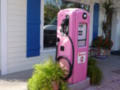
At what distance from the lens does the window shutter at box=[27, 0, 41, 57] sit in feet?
20.4

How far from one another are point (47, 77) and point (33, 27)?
2674mm

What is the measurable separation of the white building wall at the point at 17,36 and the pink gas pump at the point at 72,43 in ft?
5.61

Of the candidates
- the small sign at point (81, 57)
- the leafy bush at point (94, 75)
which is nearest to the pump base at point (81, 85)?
the leafy bush at point (94, 75)

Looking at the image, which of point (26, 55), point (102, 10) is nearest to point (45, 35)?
point (26, 55)

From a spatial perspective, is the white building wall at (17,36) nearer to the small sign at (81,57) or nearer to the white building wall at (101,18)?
the small sign at (81,57)

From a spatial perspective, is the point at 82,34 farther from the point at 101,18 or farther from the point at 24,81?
the point at 101,18

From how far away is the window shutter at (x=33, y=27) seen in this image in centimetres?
623

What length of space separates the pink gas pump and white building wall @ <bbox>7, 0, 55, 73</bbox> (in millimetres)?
1711

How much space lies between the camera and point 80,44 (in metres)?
4.79

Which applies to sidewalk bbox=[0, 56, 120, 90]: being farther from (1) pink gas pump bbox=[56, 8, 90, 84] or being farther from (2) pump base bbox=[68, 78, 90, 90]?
(1) pink gas pump bbox=[56, 8, 90, 84]

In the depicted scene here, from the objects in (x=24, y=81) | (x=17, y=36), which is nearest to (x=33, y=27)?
(x=17, y=36)

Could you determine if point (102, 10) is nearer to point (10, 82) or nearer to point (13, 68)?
point (13, 68)

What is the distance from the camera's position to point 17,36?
6.02 meters

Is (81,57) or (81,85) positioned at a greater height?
(81,57)
